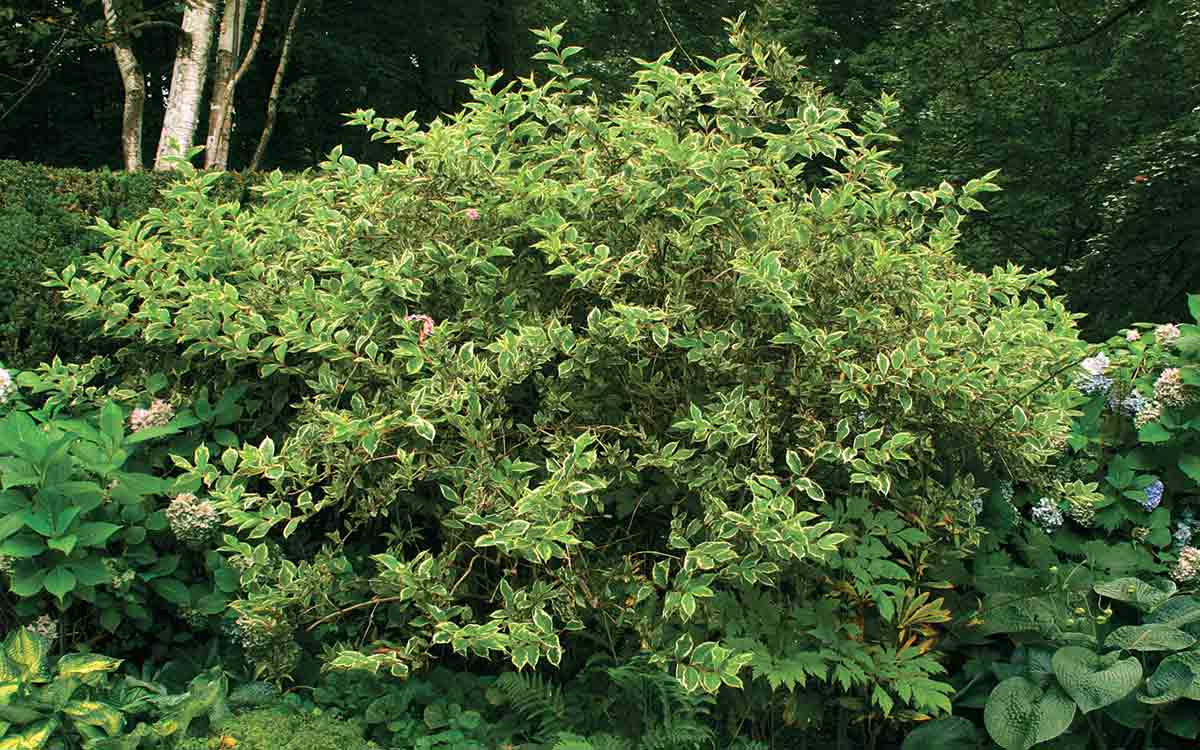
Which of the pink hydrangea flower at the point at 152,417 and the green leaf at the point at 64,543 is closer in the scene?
the green leaf at the point at 64,543

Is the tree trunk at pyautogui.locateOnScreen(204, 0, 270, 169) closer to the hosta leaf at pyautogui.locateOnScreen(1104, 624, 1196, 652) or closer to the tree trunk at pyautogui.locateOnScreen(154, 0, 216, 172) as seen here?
the tree trunk at pyautogui.locateOnScreen(154, 0, 216, 172)

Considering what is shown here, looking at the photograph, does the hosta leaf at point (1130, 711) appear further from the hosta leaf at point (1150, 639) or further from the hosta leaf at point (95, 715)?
the hosta leaf at point (95, 715)

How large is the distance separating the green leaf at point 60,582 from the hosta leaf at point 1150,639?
310 centimetres

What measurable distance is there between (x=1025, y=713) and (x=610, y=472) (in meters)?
1.42

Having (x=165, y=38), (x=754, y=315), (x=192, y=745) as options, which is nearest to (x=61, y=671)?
(x=192, y=745)

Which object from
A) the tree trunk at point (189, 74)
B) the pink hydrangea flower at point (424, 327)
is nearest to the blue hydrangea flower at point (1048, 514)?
the pink hydrangea flower at point (424, 327)

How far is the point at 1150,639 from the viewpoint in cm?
336

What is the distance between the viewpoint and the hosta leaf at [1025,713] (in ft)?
10.6

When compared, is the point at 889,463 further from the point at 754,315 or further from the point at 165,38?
the point at 165,38

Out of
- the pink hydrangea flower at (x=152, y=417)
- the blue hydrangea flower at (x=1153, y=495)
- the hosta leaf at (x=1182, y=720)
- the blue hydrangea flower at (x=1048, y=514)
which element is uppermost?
the pink hydrangea flower at (x=152, y=417)

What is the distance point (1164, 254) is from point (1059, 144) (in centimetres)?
290

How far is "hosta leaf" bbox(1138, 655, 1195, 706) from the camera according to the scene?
3.26m

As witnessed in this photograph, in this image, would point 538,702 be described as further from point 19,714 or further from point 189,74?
point 189,74

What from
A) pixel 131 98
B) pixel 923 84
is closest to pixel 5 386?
pixel 131 98
